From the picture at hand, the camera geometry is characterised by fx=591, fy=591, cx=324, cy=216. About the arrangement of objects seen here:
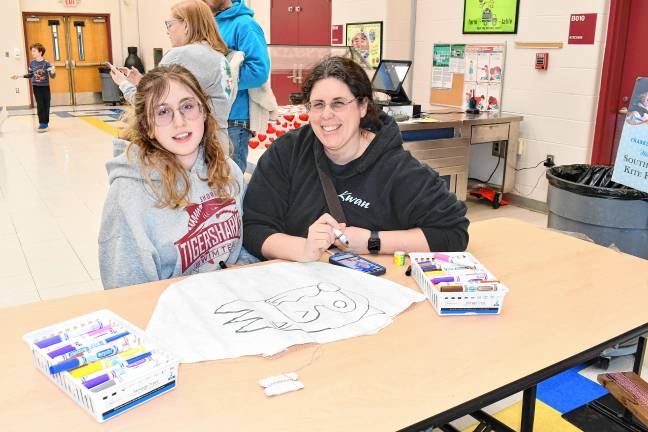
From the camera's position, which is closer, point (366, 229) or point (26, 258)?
point (366, 229)

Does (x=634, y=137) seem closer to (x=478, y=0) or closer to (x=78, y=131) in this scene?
(x=478, y=0)

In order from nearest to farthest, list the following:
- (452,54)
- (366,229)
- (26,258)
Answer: (366,229) → (26,258) → (452,54)

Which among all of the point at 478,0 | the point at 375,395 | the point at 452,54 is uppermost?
the point at 478,0

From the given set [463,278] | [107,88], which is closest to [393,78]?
[463,278]

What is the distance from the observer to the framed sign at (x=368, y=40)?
19.0 feet

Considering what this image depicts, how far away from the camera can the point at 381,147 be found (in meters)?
1.92

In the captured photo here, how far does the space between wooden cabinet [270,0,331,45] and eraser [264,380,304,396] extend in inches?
256

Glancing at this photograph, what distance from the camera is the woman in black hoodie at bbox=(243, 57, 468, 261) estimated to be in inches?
71.5

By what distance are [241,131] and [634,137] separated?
2.09 meters

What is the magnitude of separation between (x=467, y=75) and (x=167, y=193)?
13.5 ft

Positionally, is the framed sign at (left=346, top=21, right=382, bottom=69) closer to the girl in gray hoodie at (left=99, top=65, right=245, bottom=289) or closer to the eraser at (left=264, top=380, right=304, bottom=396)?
the girl in gray hoodie at (left=99, top=65, right=245, bottom=289)

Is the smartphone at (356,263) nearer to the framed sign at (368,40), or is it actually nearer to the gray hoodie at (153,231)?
the gray hoodie at (153,231)

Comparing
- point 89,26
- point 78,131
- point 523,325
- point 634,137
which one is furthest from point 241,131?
point 89,26

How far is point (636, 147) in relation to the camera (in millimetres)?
2561
